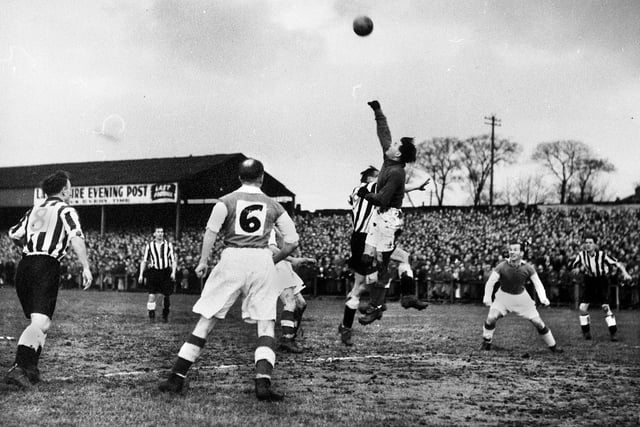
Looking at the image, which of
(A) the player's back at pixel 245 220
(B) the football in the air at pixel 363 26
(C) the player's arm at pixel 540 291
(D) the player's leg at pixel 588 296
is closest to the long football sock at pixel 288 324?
(C) the player's arm at pixel 540 291

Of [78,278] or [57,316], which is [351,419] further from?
[78,278]

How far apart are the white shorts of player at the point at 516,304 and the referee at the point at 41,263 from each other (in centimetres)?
697

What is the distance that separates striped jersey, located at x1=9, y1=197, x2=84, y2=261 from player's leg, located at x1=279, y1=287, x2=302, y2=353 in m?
3.95

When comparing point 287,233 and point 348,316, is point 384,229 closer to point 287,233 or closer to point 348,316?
point 348,316

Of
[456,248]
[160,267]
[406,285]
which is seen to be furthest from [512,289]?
[456,248]

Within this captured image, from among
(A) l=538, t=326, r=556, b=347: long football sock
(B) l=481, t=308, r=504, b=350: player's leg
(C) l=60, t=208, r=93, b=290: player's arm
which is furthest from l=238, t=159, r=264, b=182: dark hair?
(A) l=538, t=326, r=556, b=347: long football sock

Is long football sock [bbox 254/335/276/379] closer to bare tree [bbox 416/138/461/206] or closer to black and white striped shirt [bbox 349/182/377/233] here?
black and white striped shirt [bbox 349/182/377/233]

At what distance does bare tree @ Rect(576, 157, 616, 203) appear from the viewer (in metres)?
55.0

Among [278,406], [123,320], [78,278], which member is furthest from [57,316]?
[78,278]

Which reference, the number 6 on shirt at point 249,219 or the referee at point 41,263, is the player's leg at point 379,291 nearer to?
the number 6 on shirt at point 249,219

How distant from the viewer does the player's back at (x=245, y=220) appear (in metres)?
7.19

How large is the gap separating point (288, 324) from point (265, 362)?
13.7 feet

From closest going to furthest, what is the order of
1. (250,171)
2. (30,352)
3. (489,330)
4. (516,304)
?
(250,171), (30,352), (489,330), (516,304)

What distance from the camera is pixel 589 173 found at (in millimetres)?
55562
